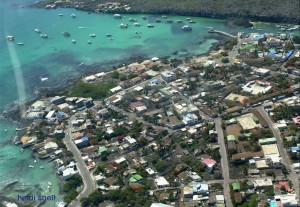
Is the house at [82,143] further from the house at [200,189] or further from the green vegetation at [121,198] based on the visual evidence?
the house at [200,189]

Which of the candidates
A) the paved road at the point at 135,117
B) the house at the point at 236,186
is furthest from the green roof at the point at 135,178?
the paved road at the point at 135,117

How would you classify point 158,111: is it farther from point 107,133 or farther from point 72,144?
point 72,144

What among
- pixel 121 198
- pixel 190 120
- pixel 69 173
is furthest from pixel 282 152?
pixel 69 173

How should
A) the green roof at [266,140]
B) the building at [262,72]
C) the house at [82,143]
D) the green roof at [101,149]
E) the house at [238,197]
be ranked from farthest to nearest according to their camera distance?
Answer: the building at [262,72]
the house at [82,143]
the green roof at [101,149]
the green roof at [266,140]
the house at [238,197]

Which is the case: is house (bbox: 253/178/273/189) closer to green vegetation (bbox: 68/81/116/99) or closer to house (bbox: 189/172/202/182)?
house (bbox: 189/172/202/182)

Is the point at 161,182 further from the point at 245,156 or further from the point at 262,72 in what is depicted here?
the point at 262,72
